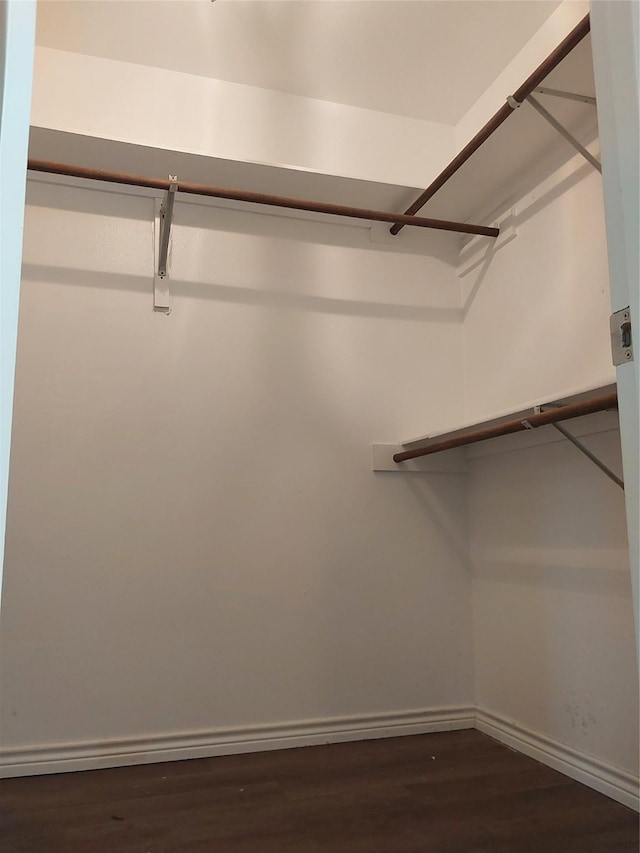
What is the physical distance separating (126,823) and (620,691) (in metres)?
1.41

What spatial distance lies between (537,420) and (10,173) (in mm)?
1627

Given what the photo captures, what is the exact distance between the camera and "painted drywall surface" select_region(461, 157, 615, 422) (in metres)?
2.14

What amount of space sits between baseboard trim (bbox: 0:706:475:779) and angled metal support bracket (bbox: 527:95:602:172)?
2031mm

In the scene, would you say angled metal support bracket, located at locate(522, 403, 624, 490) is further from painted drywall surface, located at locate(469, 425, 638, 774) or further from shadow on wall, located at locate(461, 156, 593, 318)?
shadow on wall, located at locate(461, 156, 593, 318)

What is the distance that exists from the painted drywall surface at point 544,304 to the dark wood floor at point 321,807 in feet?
3.67

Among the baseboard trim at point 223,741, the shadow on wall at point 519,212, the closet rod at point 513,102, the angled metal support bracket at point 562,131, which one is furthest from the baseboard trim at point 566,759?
the closet rod at point 513,102

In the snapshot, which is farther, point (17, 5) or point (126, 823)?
point (126, 823)

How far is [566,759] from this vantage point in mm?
2111

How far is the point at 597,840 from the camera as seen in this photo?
5.41ft

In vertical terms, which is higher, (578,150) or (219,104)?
(219,104)

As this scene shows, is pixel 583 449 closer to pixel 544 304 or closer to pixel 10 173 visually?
pixel 544 304

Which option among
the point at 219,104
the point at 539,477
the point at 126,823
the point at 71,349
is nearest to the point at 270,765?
the point at 126,823

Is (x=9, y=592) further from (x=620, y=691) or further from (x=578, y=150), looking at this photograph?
(x=578, y=150)

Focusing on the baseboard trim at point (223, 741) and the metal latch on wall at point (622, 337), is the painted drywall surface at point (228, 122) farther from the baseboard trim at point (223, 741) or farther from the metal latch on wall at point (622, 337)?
the baseboard trim at point (223, 741)
